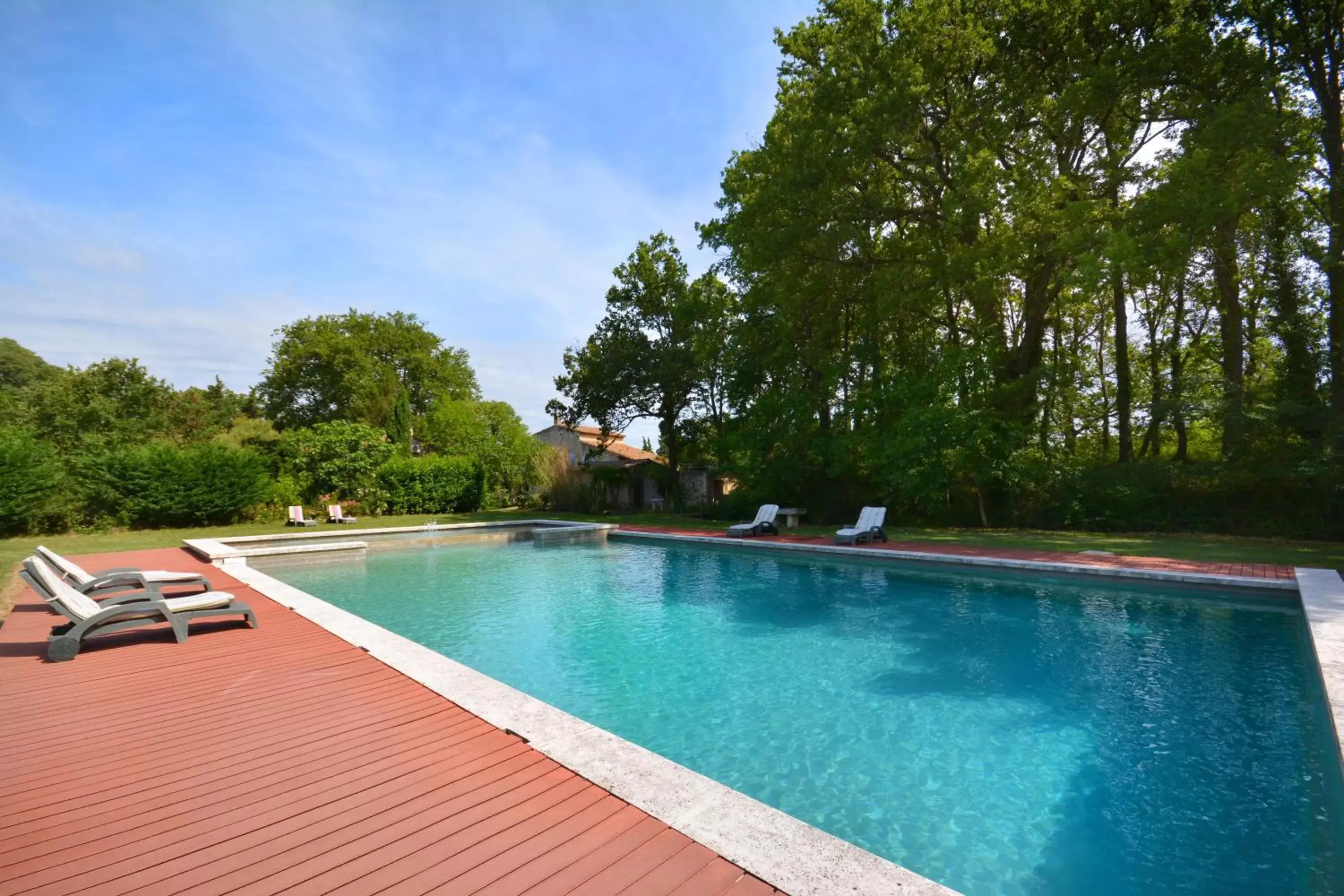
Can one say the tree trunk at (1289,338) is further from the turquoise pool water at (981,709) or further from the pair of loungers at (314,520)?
the pair of loungers at (314,520)

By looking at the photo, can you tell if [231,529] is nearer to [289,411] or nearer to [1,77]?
[1,77]

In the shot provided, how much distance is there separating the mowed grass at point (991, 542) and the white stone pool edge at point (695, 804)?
24.0 ft

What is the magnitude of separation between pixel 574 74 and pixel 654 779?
12.2 meters

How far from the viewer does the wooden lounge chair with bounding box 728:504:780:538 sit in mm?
15938

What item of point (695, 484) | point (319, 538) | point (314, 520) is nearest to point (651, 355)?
point (695, 484)

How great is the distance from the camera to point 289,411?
134 ft

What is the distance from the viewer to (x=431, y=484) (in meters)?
24.8

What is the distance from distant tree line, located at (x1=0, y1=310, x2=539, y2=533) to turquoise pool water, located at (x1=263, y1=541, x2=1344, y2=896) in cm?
1214

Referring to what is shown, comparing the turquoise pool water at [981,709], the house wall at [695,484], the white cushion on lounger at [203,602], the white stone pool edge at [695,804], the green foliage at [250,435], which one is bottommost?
the turquoise pool water at [981,709]

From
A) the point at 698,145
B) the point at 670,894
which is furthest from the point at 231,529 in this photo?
the point at 670,894

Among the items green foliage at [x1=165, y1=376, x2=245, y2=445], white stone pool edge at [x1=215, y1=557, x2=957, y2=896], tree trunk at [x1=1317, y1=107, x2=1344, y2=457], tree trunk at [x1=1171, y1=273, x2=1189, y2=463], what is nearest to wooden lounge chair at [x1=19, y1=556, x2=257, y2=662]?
white stone pool edge at [x1=215, y1=557, x2=957, y2=896]

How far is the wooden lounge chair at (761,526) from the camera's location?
627 inches

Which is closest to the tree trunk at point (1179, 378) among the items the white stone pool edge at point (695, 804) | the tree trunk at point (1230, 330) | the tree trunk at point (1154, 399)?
the tree trunk at point (1154, 399)

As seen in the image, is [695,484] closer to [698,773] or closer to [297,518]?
[297,518]
